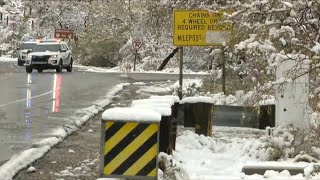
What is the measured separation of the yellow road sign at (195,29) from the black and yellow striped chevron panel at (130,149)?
6526 mm

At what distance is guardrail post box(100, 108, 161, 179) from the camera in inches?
220

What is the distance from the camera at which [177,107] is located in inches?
362

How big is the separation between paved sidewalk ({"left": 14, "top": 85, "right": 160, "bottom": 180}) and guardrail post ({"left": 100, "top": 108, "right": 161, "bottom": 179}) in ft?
3.96

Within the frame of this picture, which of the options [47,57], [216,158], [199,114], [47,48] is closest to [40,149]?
[216,158]

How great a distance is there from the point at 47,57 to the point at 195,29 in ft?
64.6

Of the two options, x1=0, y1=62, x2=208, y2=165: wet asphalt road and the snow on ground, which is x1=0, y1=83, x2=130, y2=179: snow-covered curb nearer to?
x1=0, y1=62, x2=208, y2=165: wet asphalt road

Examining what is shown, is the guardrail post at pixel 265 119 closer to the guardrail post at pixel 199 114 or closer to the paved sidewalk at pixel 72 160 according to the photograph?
the guardrail post at pixel 199 114

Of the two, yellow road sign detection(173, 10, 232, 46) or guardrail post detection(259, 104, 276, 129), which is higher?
yellow road sign detection(173, 10, 232, 46)

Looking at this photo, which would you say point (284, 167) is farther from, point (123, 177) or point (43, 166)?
point (43, 166)

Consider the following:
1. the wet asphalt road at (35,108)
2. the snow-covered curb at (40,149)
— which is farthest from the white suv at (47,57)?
the snow-covered curb at (40,149)

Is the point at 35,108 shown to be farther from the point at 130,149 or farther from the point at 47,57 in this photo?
the point at 47,57

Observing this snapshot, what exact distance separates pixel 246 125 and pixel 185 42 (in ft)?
7.63

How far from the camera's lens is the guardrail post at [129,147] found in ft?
18.4

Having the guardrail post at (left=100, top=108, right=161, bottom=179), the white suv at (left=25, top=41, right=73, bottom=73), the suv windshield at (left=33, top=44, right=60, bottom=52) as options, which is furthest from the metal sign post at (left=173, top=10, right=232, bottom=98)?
the suv windshield at (left=33, top=44, right=60, bottom=52)
